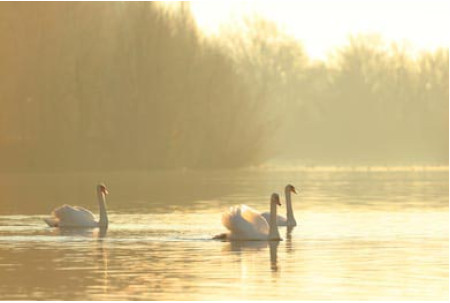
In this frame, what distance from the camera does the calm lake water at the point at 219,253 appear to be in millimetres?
18141

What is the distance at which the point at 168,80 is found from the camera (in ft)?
266

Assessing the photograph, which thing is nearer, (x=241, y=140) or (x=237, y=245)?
(x=237, y=245)

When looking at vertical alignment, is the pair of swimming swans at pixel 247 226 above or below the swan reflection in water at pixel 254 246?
above

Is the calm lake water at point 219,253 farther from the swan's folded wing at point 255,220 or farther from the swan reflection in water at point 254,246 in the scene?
the swan's folded wing at point 255,220

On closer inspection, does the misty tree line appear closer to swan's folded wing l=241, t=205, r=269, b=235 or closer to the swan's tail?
the swan's tail

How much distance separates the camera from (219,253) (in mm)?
23875

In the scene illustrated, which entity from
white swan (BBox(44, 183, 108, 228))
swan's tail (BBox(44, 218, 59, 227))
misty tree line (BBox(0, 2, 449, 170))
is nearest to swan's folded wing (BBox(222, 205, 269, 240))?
white swan (BBox(44, 183, 108, 228))

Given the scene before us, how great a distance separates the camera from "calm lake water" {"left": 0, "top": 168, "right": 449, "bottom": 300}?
18.1 metres

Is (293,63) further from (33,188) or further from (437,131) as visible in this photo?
(33,188)

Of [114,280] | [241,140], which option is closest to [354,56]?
[241,140]

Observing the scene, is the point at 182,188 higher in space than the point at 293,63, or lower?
lower

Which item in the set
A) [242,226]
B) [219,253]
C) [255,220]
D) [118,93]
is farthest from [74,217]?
[118,93]

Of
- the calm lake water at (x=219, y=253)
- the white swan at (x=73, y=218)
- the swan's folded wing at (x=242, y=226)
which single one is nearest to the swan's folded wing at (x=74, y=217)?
the white swan at (x=73, y=218)

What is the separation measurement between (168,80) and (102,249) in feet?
185
